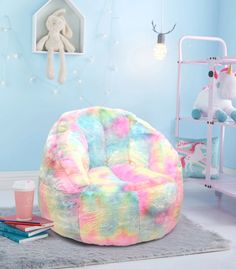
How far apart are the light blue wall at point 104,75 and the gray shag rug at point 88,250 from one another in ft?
4.83

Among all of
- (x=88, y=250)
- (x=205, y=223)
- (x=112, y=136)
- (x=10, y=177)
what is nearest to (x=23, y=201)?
(x=88, y=250)

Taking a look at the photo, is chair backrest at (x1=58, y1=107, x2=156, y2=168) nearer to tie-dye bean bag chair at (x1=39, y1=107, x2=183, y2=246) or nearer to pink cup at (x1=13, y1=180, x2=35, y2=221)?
tie-dye bean bag chair at (x1=39, y1=107, x2=183, y2=246)

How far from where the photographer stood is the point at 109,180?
8.61 ft

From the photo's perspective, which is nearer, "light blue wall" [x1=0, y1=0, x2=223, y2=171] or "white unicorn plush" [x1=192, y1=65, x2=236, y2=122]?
"white unicorn plush" [x1=192, y1=65, x2=236, y2=122]

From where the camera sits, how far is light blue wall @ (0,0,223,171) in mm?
3830

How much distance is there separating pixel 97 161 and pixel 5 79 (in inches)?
48.3

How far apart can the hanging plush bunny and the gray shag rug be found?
1618 mm

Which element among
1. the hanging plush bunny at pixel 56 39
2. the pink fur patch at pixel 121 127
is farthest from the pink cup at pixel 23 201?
the hanging plush bunny at pixel 56 39

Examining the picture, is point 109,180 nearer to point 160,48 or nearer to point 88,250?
point 88,250

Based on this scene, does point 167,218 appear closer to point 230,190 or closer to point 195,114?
point 230,190

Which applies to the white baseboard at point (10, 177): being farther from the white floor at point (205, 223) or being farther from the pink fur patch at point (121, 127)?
the pink fur patch at point (121, 127)

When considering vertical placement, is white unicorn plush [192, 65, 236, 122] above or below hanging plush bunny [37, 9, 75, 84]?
below

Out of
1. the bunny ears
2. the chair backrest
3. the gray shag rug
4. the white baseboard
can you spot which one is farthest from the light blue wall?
the gray shag rug

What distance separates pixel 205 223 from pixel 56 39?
178cm
